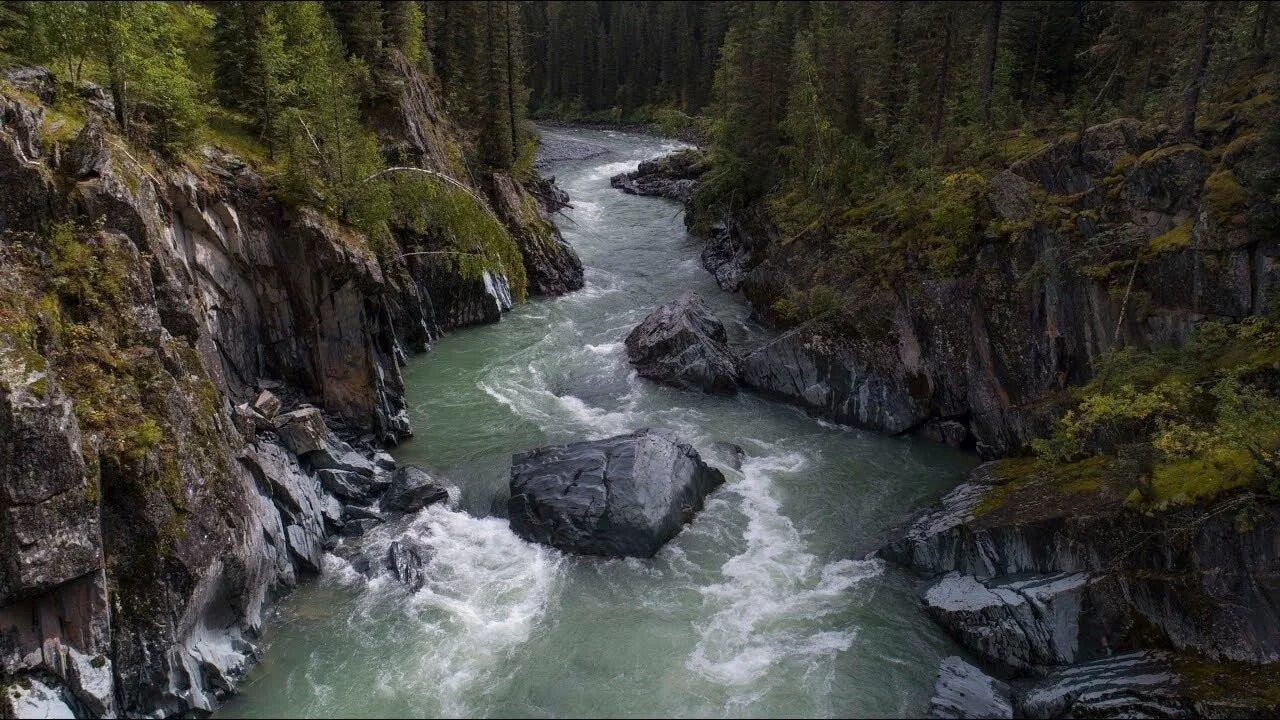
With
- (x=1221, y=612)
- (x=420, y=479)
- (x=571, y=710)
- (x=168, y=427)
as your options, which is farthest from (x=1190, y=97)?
(x=168, y=427)

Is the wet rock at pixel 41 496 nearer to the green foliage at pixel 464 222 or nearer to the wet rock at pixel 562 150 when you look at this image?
the green foliage at pixel 464 222

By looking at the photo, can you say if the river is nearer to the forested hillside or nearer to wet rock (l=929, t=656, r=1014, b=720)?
wet rock (l=929, t=656, r=1014, b=720)

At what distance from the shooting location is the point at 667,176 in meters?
56.3

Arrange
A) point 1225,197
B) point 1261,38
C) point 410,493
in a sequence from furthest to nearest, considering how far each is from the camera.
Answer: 1. point 1261,38
2. point 410,493
3. point 1225,197

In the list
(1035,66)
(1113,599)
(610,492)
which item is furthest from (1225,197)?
(1035,66)

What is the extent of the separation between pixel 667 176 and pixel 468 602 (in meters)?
45.5

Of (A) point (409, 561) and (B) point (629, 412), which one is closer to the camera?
(A) point (409, 561)

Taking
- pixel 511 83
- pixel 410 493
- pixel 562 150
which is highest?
pixel 511 83

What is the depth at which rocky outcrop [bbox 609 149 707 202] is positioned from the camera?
5303cm

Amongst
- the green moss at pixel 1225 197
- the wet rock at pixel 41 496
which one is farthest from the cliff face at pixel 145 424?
the green moss at pixel 1225 197

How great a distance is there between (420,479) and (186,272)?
7.16 m

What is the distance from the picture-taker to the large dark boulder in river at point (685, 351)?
25.4m

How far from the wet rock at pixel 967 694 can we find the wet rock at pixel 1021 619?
1.83 feet

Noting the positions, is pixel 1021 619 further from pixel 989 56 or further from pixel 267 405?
pixel 989 56
